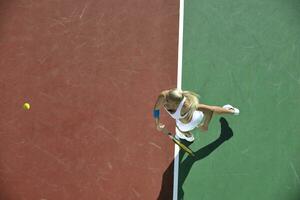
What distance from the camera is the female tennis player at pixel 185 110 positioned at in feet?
18.0

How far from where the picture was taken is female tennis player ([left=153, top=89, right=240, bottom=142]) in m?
5.49

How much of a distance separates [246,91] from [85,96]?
129 inches

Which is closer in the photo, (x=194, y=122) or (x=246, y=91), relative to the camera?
(x=194, y=122)

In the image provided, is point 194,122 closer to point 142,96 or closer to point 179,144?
point 179,144

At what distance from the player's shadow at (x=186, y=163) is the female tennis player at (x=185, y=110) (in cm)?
38

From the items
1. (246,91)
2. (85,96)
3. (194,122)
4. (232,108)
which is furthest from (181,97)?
(85,96)

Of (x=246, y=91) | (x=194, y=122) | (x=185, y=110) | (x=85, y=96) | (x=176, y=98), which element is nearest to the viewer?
(x=176, y=98)

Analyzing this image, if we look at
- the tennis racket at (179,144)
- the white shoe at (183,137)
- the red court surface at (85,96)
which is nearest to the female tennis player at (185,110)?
the white shoe at (183,137)

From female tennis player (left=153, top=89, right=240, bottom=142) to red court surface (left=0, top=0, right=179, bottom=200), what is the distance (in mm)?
972

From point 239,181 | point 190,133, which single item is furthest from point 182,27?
point 239,181

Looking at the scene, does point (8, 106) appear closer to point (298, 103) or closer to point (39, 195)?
point (39, 195)

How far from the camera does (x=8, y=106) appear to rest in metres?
7.55

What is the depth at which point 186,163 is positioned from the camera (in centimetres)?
688

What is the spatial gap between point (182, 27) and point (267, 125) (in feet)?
8.64
